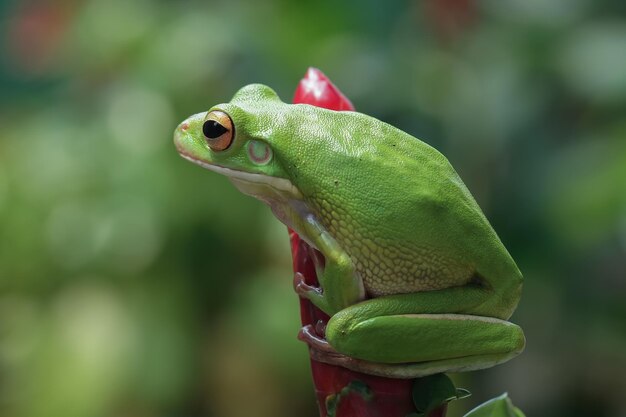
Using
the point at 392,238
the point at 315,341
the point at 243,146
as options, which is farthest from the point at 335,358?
the point at 243,146

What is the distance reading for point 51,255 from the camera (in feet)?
8.80

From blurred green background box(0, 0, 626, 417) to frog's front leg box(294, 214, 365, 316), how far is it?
1.50 metres

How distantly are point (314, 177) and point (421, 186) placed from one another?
9 centimetres

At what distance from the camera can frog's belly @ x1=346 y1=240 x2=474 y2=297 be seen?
2.54 feet

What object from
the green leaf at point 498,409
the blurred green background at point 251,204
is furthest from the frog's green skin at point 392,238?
the blurred green background at point 251,204

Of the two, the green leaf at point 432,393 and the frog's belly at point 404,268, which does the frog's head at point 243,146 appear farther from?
the green leaf at point 432,393

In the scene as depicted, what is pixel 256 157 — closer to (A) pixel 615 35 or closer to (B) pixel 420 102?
(B) pixel 420 102

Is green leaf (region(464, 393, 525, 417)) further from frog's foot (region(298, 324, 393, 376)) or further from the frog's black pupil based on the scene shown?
the frog's black pupil

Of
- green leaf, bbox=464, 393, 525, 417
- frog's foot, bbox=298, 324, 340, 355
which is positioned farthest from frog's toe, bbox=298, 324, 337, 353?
green leaf, bbox=464, 393, 525, 417

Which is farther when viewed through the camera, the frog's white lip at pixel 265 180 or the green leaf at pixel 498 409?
the frog's white lip at pixel 265 180

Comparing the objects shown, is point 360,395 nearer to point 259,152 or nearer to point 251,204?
point 259,152

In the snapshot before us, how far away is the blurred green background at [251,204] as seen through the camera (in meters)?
2.39

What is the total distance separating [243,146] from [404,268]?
18cm

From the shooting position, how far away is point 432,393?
677 millimetres
